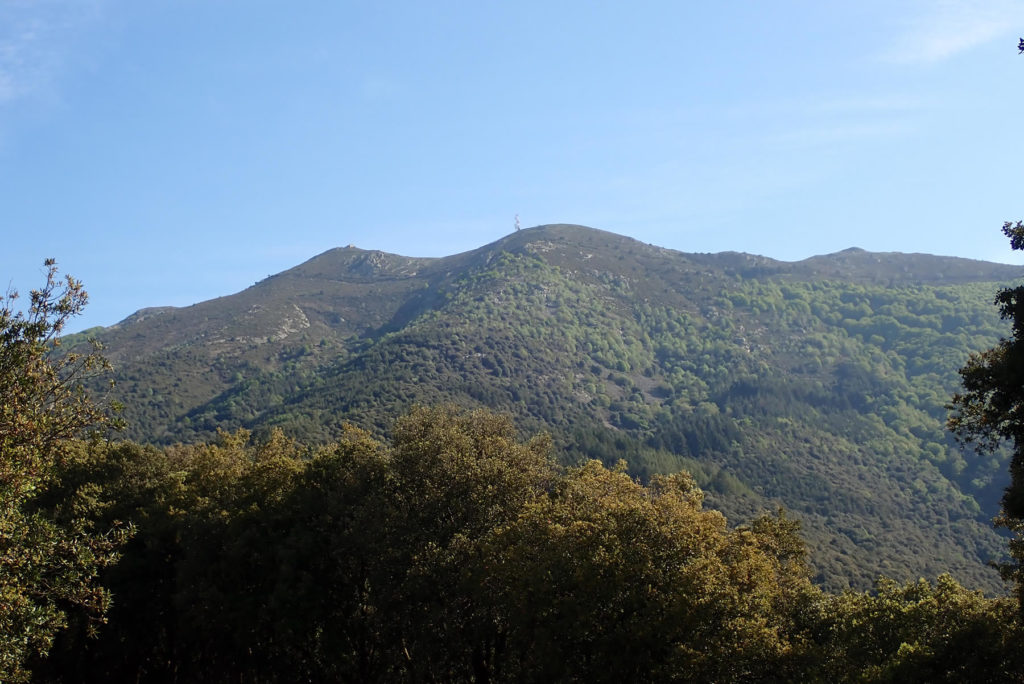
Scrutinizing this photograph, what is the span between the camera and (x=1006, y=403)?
61.6 feet

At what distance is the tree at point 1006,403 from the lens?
18031mm

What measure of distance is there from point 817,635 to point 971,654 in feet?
29.1

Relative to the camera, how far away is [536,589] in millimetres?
26328

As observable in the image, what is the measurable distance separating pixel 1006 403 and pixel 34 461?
23023 millimetres

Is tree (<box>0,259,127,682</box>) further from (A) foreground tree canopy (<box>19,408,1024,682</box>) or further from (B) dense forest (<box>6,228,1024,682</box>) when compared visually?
(A) foreground tree canopy (<box>19,408,1024,682</box>)

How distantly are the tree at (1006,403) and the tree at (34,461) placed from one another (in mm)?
21714

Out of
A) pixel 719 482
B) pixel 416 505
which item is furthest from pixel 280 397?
pixel 416 505

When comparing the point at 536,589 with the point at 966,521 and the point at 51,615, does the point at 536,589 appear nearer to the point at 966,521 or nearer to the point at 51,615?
the point at 51,615

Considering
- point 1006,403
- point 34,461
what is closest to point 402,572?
point 34,461

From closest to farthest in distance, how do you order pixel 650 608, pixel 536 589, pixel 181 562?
pixel 650 608, pixel 536 589, pixel 181 562

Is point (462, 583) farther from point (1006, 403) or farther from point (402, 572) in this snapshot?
point (1006, 403)

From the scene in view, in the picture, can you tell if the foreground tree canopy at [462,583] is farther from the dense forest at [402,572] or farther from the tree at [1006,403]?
the tree at [1006,403]

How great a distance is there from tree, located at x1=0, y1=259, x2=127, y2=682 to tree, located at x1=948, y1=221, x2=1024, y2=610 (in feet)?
71.2

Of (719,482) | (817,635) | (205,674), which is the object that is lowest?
(719,482)
